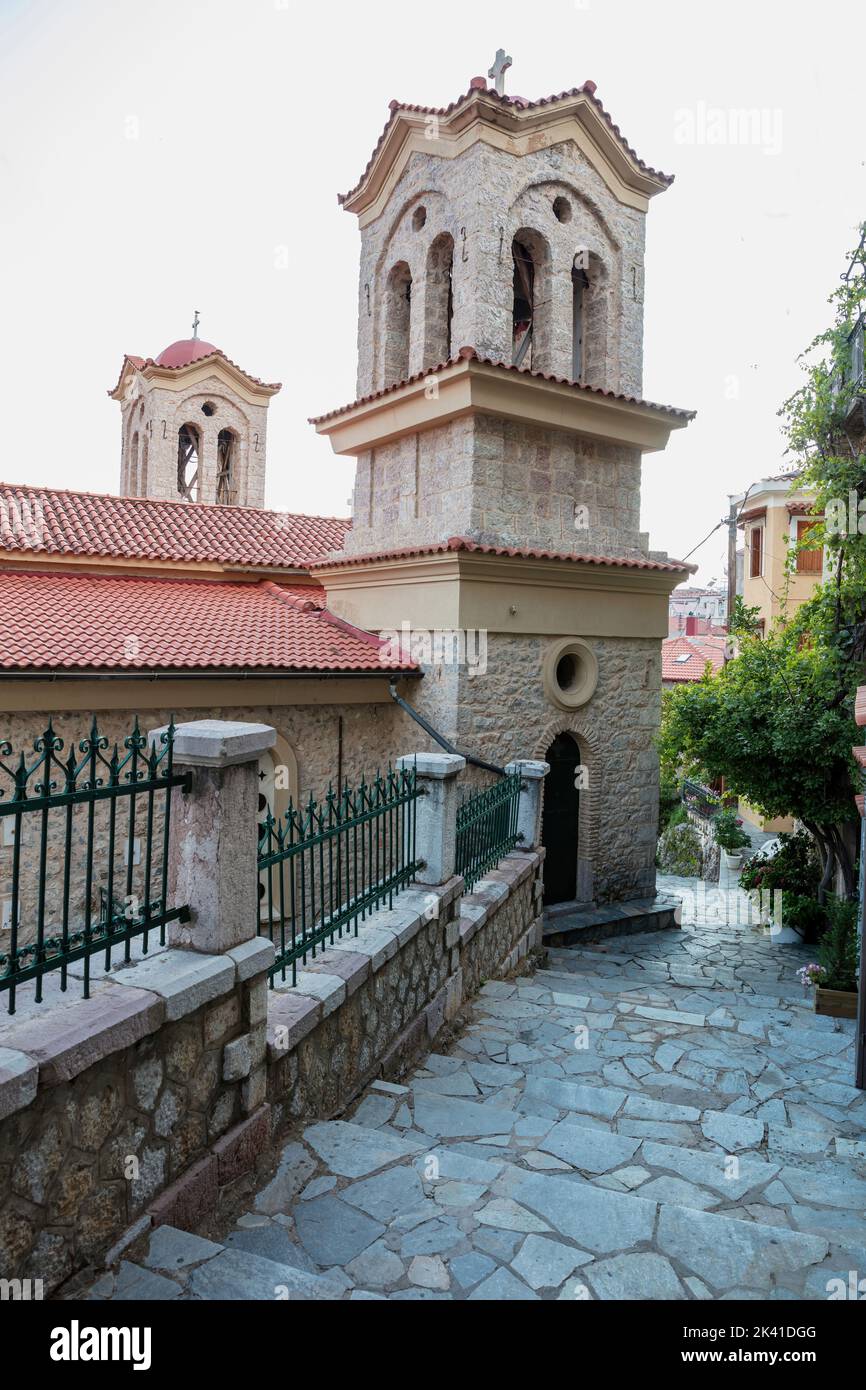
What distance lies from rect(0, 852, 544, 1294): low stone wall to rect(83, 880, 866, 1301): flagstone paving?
0.17 meters

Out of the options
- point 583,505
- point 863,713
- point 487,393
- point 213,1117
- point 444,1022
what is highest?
point 487,393

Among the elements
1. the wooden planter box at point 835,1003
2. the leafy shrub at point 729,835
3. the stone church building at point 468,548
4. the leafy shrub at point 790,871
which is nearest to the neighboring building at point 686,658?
the leafy shrub at point 729,835

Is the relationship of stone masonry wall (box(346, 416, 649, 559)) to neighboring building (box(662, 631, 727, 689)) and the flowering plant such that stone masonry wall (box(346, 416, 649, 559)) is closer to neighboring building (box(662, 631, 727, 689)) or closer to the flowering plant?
the flowering plant

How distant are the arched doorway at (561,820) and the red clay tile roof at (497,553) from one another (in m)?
2.40

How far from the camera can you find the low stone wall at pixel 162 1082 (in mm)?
2297

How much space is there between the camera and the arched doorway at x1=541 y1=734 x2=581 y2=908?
11.4 m

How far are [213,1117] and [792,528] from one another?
20.7m

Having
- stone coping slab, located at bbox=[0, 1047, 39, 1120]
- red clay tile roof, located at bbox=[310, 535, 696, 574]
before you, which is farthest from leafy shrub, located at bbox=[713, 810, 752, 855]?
stone coping slab, located at bbox=[0, 1047, 39, 1120]

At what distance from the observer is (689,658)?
30.4m
